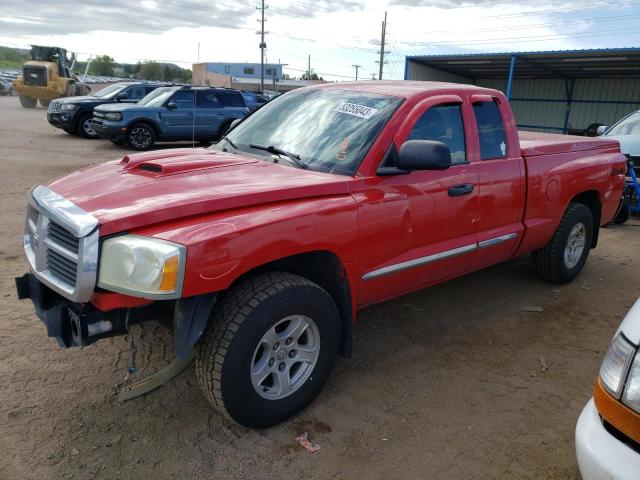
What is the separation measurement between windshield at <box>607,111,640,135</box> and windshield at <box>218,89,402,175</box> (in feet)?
25.3

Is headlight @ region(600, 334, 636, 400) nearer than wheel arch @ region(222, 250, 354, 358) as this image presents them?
Yes

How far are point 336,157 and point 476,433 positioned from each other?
5.95 ft

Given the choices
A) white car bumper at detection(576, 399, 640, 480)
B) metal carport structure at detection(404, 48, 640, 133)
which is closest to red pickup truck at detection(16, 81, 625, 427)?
white car bumper at detection(576, 399, 640, 480)

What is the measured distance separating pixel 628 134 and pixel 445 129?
7.19 m

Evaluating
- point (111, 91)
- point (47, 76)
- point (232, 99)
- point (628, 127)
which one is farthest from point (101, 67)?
point (628, 127)

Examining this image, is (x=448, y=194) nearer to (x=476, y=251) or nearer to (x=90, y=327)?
(x=476, y=251)

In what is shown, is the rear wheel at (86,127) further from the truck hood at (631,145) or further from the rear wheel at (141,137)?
the truck hood at (631,145)

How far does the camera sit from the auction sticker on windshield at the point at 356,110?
3.49 m

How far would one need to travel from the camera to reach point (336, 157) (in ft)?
10.9

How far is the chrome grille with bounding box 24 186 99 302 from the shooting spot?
7.80ft

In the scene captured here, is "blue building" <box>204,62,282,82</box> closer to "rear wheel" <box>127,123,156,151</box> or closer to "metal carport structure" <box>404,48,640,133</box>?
"metal carport structure" <box>404,48,640,133</box>

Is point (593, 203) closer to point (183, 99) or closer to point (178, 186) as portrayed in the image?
point (178, 186)

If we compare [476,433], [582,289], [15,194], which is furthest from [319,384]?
[15,194]

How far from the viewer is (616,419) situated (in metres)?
1.83
